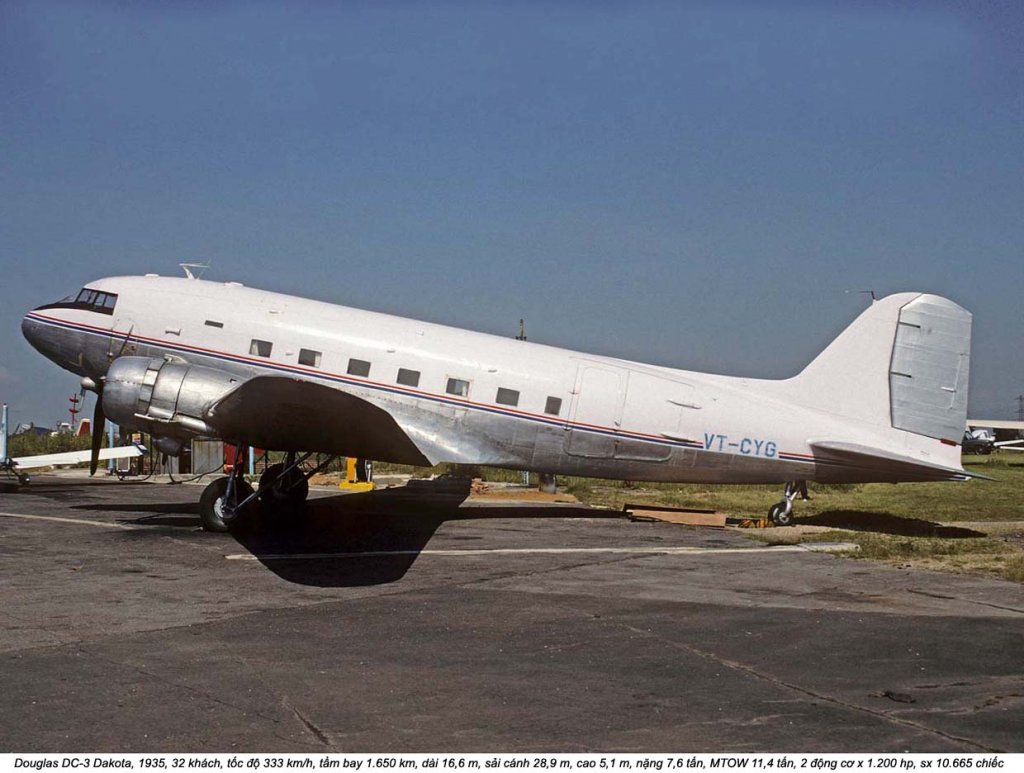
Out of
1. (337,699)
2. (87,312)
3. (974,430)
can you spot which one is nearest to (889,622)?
(337,699)

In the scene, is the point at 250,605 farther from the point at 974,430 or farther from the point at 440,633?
the point at 974,430

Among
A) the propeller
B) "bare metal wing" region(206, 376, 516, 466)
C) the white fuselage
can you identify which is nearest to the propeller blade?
the propeller

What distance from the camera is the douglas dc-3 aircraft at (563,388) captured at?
17.3m

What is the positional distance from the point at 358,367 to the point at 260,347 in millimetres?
1809

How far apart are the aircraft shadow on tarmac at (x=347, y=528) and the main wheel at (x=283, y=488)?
252mm

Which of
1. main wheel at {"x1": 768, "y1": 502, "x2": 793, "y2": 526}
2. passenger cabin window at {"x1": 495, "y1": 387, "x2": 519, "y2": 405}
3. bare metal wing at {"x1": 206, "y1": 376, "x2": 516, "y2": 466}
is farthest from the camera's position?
main wheel at {"x1": 768, "y1": 502, "x2": 793, "y2": 526}

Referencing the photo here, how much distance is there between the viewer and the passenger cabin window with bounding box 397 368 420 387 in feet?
57.0

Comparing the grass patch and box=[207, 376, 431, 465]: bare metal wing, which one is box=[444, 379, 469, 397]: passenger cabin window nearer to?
box=[207, 376, 431, 465]: bare metal wing

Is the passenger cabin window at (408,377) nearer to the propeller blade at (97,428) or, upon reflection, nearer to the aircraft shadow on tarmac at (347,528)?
the aircraft shadow on tarmac at (347,528)

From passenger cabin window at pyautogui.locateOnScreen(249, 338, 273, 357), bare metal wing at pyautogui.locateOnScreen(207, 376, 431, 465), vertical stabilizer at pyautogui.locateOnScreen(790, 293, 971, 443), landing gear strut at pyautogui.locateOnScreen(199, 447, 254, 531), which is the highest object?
vertical stabilizer at pyautogui.locateOnScreen(790, 293, 971, 443)

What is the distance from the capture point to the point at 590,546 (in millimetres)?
15836

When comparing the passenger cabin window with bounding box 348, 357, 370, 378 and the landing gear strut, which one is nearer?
the landing gear strut

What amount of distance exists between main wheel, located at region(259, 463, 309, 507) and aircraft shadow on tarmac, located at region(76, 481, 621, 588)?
0.25 metres

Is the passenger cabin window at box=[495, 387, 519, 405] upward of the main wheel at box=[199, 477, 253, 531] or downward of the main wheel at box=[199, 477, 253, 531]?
upward
